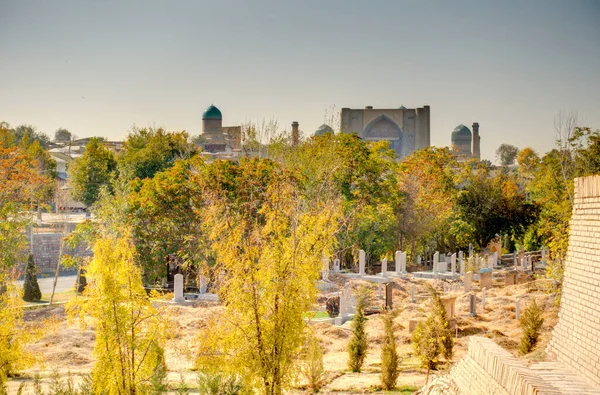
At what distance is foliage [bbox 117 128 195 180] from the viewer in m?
49.9

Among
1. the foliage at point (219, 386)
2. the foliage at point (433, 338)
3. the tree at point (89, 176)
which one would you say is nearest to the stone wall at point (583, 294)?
→ the foliage at point (433, 338)

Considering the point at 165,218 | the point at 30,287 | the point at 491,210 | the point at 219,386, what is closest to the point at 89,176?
the point at 30,287

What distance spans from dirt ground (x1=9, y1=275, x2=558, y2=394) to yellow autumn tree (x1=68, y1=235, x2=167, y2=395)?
1494 mm

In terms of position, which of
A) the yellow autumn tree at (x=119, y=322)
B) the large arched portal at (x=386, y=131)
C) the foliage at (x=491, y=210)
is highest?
the large arched portal at (x=386, y=131)

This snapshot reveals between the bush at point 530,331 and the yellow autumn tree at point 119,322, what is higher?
the yellow autumn tree at point 119,322

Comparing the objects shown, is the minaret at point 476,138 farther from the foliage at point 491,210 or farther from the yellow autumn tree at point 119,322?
the yellow autumn tree at point 119,322

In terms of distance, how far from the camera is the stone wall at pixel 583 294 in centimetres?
1006

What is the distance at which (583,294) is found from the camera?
10.6m

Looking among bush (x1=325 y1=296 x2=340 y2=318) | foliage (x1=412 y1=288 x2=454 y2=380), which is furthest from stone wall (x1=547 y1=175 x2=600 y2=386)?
bush (x1=325 y1=296 x2=340 y2=318)

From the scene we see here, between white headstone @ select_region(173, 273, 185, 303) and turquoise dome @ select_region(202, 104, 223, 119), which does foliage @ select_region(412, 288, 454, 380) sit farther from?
turquoise dome @ select_region(202, 104, 223, 119)

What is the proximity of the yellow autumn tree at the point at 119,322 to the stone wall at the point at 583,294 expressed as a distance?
656 centimetres

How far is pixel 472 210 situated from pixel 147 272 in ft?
68.6

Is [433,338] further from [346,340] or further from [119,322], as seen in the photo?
[119,322]

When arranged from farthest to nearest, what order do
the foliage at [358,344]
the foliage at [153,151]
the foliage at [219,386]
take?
the foliage at [153,151]
the foliage at [358,344]
the foliage at [219,386]
